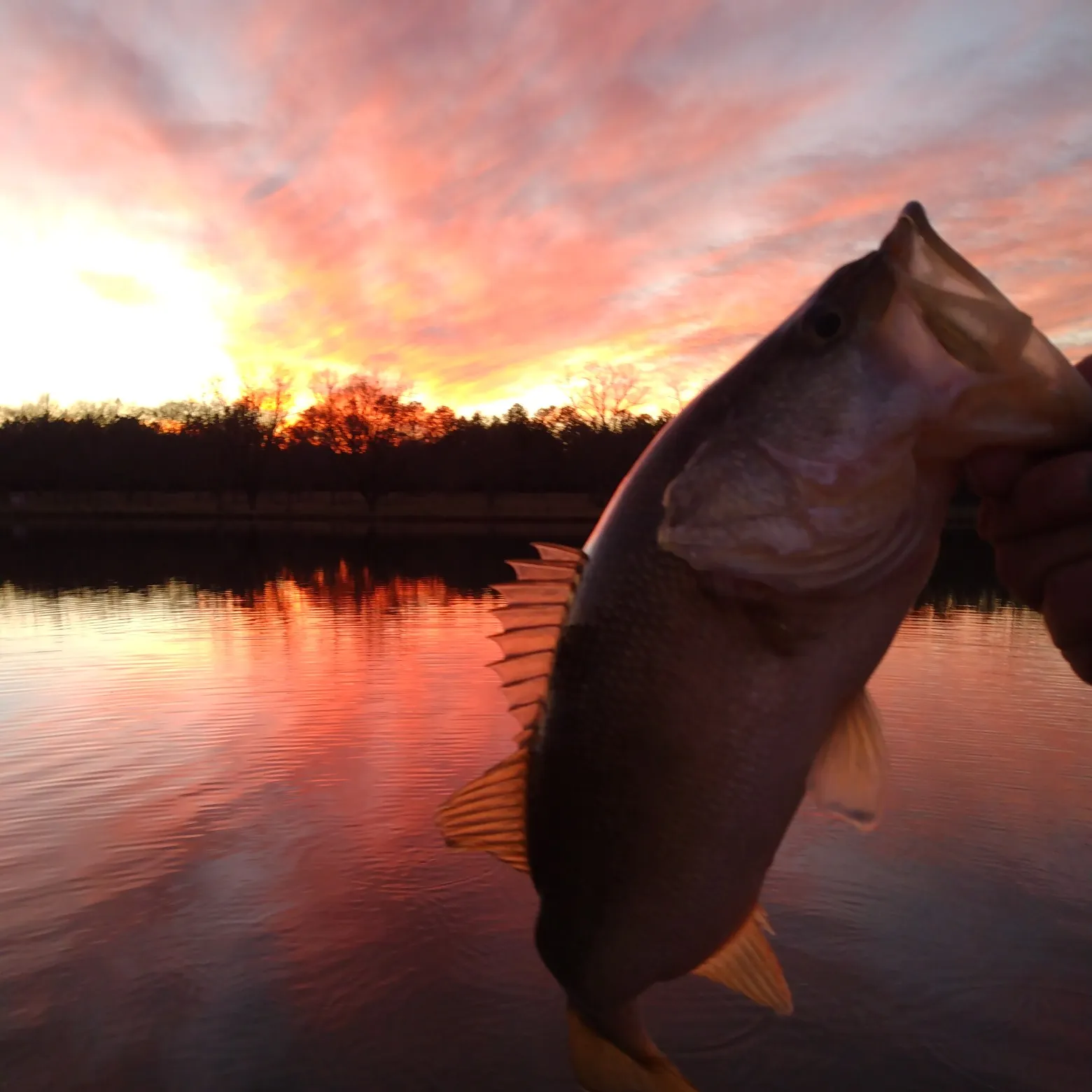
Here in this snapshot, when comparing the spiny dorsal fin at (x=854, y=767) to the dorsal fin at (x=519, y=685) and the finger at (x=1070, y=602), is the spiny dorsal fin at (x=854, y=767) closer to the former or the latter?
the finger at (x=1070, y=602)

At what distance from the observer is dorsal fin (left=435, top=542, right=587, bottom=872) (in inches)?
73.0

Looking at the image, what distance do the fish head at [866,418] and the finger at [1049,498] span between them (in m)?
0.05

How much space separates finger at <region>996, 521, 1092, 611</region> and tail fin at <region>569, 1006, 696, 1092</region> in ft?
4.31

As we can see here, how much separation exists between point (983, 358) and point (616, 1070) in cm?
167

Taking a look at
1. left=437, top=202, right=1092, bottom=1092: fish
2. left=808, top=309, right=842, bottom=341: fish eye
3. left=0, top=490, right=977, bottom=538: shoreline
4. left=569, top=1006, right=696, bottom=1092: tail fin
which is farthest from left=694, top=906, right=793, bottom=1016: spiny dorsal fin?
left=0, top=490, right=977, bottom=538: shoreline

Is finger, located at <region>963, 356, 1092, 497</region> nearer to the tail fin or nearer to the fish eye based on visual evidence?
the fish eye

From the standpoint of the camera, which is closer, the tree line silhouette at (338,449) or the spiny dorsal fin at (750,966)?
the spiny dorsal fin at (750,966)

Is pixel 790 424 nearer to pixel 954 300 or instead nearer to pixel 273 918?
pixel 954 300

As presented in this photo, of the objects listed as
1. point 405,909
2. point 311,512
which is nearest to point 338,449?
point 311,512

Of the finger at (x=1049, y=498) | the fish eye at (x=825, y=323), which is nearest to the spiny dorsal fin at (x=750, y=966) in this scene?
the finger at (x=1049, y=498)

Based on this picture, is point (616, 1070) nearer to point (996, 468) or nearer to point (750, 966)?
point (750, 966)

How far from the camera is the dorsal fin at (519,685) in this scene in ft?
6.08

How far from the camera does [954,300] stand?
1.44 metres

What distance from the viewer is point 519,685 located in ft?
6.19
